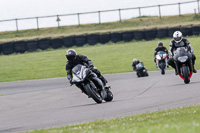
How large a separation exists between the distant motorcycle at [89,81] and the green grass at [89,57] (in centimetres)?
1400

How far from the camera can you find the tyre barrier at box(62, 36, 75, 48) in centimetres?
4069

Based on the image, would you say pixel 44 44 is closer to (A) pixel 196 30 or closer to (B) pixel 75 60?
(A) pixel 196 30

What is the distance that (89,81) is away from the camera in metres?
12.0

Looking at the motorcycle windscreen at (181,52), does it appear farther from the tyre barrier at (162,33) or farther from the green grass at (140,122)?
the tyre barrier at (162,33)

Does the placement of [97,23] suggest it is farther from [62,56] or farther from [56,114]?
[56,114]

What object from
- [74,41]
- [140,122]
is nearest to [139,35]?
[74,41]

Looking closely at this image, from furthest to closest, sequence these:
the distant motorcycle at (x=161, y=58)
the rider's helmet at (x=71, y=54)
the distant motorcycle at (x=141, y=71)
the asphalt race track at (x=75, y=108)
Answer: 1. the distant motorcycle at (x=161, y=58)
2. the distant motorcycle at (x=141, y=71)
3. the rider's helmet at (x=71, y=54)
4. the asphalt race track at (x=75, y=108)

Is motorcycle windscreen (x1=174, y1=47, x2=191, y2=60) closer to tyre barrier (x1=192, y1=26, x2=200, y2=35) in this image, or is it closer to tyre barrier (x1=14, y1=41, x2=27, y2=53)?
tyre barrier (x1=192, y1=26, x2=200, y2=35)

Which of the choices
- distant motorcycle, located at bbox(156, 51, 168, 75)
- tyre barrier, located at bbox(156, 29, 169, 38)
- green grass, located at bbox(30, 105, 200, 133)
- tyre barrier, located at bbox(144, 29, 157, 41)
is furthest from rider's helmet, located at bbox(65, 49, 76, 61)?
tyre barrier, located at bbox(144, 29, 157, 41)

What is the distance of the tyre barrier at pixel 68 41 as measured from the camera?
40688 millimetres

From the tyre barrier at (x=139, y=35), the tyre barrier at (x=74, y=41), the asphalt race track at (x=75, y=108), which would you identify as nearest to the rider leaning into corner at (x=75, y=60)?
the asphalt race track at (x=75, y=108)

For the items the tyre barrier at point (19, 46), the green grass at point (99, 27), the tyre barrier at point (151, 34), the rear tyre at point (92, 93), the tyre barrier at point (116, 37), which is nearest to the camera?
the rear tyre at point (92, 93)

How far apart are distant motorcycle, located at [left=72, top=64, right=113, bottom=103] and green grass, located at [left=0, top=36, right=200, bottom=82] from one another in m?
14.0

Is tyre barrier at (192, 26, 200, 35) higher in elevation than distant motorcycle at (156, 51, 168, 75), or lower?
higher
